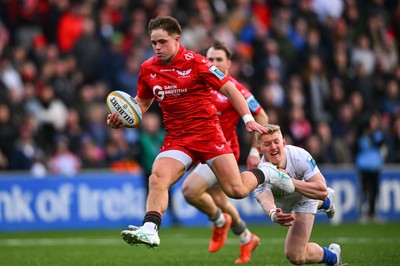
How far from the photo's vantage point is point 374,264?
10.7 m

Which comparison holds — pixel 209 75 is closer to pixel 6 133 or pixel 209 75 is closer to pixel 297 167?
pixel 297 167

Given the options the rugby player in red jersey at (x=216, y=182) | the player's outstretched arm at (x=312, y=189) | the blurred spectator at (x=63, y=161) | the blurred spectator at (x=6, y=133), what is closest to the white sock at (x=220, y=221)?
the rugby player in red jersey at (x=216, y=182)

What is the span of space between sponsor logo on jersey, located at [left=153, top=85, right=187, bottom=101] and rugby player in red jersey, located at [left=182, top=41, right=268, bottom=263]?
5.55 ft

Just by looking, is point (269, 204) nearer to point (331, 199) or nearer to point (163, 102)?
point (331, 199)

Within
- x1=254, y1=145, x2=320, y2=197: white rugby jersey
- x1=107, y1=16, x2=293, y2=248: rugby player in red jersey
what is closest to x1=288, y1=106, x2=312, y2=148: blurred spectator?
x1=107, y1=16, x2=293, y2=248: rugby player in red jersey

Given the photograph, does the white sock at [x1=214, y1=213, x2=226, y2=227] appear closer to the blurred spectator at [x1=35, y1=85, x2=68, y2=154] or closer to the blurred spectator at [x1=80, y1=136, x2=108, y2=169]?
the blurred spectator at [x1=80, y1=136, x2=108, y2=169]

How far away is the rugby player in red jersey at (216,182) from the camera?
1193cm

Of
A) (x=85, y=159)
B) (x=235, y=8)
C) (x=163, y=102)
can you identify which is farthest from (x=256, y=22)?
(x=163, y=102)

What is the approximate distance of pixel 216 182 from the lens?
12.3m

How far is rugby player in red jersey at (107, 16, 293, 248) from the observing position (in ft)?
33.2

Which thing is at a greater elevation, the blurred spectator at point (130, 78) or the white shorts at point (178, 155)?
the blurred spectator at point (130, 78)

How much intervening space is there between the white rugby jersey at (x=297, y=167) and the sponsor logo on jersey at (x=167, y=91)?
138cm

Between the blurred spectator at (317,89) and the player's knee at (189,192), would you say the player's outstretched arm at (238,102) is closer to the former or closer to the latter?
the player's knee at (189,192)

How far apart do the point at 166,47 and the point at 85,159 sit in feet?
31.8
